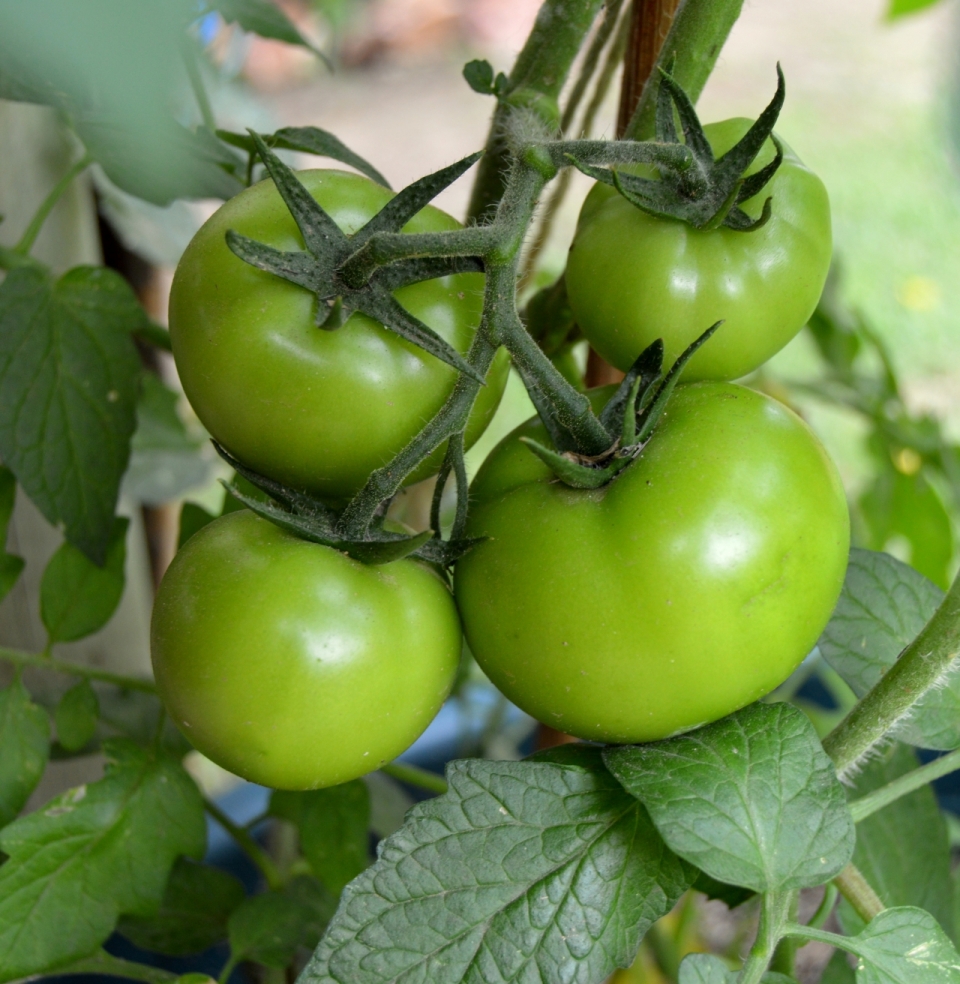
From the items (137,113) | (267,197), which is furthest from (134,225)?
(137,113)

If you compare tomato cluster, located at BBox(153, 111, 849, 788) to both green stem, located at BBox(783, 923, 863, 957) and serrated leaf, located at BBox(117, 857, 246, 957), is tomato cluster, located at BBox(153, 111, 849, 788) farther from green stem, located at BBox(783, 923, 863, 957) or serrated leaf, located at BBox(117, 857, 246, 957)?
serrated leaf, located at BBox(117, 857, 246, 957)

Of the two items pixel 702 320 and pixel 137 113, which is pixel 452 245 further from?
pixel 137 113

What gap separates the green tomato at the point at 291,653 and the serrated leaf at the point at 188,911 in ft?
1.11

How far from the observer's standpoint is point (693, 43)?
1.36 feet

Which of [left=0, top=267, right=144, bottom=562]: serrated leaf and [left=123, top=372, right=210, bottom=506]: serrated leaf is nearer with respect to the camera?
[left=0, top=267, right=144, bottom=562]: serrated leaf

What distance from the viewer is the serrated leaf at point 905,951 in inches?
15.4

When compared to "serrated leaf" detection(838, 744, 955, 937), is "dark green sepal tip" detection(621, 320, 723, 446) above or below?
above

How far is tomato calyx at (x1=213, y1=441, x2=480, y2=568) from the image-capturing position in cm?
38

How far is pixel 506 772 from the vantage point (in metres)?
0.41

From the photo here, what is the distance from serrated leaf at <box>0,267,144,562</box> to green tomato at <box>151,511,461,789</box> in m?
0.18

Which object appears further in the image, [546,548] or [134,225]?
[134,225]

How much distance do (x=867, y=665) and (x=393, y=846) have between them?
0.23 m

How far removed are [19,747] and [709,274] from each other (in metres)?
0.44

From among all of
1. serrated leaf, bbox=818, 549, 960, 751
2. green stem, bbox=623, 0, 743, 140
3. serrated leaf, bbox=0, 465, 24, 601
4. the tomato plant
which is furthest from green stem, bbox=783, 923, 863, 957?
serrated leaf, bbox=0, 465, 24, 601
